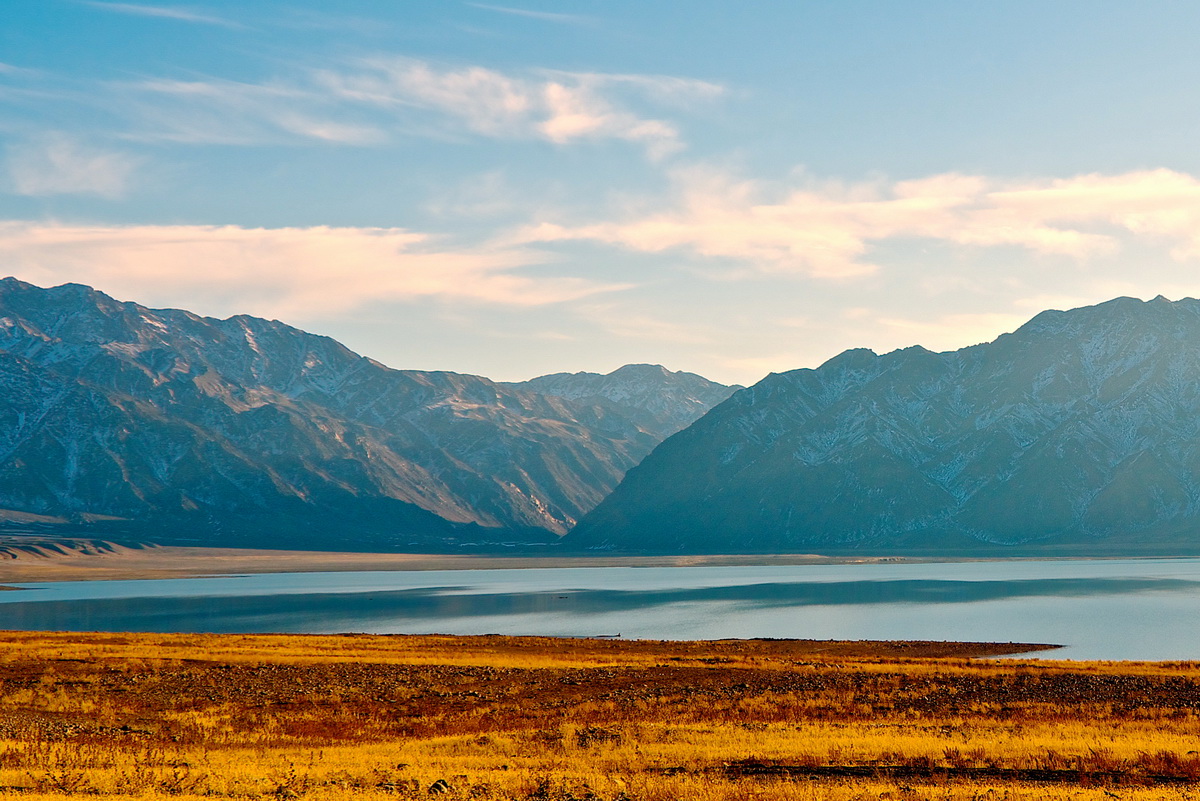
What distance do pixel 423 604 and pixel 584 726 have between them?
5153 inches

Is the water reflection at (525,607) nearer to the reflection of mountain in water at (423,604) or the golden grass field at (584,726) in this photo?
the reflection of mountain in water at (423,604)

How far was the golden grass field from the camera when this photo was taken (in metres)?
29.3

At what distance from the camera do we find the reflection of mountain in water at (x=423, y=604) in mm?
130500

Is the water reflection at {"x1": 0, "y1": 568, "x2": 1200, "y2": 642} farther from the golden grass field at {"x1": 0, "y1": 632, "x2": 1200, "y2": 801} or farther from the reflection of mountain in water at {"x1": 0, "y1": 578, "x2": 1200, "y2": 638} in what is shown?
the golden grass field at {"x1": 0, "y1": 632, "x2": 1200, "y2": 801}

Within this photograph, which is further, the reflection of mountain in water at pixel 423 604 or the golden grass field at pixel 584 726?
the reflection of mountain in water at pixel 423 604

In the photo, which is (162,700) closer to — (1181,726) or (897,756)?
(897,756)

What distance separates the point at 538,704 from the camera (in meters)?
50.0

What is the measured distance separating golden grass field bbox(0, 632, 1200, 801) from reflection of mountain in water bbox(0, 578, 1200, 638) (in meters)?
51.8

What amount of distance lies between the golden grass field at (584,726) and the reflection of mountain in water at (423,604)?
170ft

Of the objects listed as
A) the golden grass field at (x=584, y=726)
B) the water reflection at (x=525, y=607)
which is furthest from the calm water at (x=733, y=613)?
the golden grass field at (x=584, y=726)

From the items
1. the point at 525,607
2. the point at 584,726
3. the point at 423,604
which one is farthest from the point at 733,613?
the point at 584,726

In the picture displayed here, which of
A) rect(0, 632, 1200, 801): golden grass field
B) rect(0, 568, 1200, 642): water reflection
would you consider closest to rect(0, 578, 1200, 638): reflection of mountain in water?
rect(0, 568, 1200, 642): water reflection

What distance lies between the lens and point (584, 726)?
42.1 meters

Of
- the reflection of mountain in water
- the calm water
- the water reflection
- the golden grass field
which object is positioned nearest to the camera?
the golden grass field
